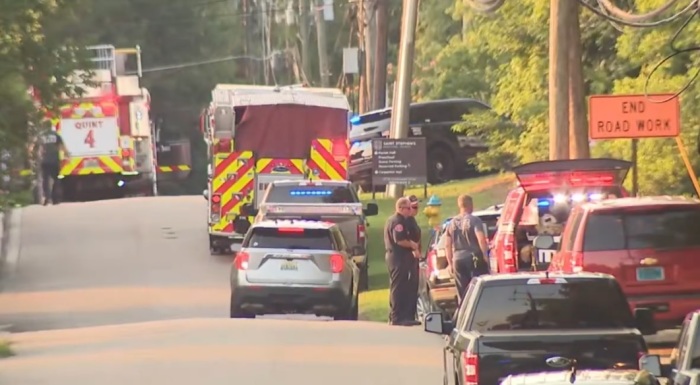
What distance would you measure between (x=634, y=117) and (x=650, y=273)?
6684 millimetres

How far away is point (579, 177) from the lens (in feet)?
68.3

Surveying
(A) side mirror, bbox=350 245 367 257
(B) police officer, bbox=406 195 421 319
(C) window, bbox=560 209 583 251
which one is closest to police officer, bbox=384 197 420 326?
(B) police officer, bbox=406 195 421 319

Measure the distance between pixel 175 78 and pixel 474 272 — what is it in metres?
54.5

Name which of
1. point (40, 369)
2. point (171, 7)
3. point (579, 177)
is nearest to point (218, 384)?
point (40, 369)

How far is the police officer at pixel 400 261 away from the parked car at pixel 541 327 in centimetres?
910

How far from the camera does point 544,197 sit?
2125 cm

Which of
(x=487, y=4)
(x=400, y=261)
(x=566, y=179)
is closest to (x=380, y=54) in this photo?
(x=487, y=4)

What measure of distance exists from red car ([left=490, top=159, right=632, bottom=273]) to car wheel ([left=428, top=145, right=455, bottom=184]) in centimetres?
2500

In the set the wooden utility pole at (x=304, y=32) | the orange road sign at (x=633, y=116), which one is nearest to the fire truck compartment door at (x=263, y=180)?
the orange road sign at (x=633, y=116)

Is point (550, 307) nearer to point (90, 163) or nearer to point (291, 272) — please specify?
point (291, 272)

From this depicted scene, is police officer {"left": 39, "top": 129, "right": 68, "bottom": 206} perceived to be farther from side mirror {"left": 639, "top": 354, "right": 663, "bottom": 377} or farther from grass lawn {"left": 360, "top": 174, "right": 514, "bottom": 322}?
side mirror {"left": 639, "top": 354, "right": 663, "bottom": 377}

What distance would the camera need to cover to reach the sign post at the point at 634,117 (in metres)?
23.5

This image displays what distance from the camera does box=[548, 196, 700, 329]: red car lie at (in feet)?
57.0

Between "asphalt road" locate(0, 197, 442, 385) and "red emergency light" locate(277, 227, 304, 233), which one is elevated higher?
"red emergency light" locate(277, 227, 304, 233)
